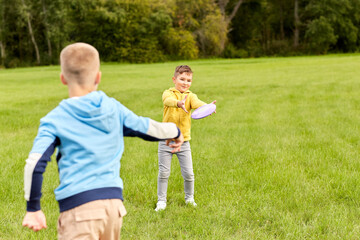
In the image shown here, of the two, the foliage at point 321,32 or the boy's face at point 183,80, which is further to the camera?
the foliage at point 321,32

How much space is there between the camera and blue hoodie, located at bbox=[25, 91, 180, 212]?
2.02m

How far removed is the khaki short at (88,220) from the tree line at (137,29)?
47887 mm

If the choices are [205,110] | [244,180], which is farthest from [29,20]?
[205,110]

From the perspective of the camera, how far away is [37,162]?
198cm

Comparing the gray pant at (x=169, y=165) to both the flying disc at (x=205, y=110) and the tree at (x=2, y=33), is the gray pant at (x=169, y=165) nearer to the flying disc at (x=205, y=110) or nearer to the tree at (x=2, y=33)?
the flying disc at (x=205, y=110)

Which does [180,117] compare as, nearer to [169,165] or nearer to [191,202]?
[169,165]

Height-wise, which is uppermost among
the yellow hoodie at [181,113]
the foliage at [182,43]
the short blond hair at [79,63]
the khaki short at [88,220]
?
the foliage at [182,43]

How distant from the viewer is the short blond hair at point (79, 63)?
6.75ft

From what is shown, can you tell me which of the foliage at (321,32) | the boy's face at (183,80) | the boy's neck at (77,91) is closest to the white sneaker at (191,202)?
the boy's face at (183,80)

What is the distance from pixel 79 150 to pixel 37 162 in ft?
0.77

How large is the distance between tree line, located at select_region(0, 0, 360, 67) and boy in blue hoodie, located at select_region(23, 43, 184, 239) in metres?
47.8

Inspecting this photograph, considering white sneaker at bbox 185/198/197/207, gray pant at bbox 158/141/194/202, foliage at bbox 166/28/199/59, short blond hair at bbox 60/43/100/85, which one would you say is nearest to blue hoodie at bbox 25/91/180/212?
short blond hair at bbox 60/43/100/85

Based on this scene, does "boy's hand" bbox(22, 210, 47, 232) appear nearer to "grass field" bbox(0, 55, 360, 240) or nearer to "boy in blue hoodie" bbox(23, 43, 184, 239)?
"boy in blue hoodie" bbox(23, 43, 184, 239)

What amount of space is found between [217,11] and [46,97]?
1563 inches
